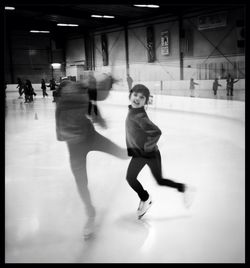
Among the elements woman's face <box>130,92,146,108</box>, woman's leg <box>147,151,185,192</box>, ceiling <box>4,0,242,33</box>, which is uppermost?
ceiling <box>4,0,242,33</box>

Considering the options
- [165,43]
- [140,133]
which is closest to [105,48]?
[165,43]

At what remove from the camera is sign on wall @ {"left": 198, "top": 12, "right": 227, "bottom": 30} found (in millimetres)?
17672

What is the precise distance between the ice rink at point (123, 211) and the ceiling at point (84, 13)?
13.3m

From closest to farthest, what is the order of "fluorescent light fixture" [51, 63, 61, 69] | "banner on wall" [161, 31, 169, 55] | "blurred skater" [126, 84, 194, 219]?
"blurred skater" [126, 84, 194, 219] → "banner on wall" [161, 31, 169, 55] → "fluorescent light fixture" [51, 63, 61, 69]

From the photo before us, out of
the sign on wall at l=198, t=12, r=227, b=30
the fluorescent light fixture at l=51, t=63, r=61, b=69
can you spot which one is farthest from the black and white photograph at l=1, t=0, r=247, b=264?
the fluorescent light fixture at l=51, t=63, r=61, b=69

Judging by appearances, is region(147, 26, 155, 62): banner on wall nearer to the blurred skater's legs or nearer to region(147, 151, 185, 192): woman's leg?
region(147, 151, 185, 192): woman's leg

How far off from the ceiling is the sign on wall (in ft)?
1.28

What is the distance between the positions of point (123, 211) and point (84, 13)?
18.8 m

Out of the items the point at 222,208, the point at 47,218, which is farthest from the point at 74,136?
the point at 222,208

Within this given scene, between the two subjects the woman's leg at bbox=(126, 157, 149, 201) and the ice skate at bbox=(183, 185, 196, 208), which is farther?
the ice skate at bbox=(183, 185, 196, 208)

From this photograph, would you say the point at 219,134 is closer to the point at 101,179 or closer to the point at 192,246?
the point at 101,179

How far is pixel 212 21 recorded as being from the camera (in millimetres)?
18250

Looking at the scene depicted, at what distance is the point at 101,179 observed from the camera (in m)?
4.30

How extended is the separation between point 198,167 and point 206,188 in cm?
99
